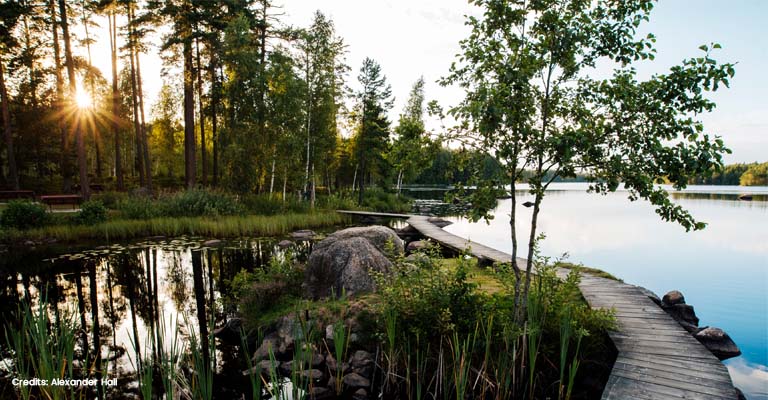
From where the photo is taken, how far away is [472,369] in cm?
518

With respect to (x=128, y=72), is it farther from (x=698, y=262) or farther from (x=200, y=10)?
(x=698, y=262)

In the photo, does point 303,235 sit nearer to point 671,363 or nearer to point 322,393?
point 322,393

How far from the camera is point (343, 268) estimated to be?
316 inches

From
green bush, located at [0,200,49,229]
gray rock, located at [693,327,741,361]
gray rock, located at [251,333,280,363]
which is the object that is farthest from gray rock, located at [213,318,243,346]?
green bush, located at [0,200,49,229]

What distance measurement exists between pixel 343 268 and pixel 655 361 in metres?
5.49

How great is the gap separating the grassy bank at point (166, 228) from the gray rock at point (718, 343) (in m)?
16.0

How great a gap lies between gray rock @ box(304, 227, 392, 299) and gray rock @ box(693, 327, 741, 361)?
630 centimetres

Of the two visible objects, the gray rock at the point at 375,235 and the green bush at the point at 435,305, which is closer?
the green bush at the point at 435,305

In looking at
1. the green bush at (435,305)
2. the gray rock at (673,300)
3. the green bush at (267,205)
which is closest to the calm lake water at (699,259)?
the gray rock at (673,300)

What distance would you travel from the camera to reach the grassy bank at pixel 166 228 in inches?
622

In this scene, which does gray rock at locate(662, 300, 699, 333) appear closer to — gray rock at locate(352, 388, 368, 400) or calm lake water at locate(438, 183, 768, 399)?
calm lake water at locate(438, 183, 768, 399)

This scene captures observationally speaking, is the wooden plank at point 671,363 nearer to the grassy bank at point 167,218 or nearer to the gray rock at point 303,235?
the gray rock at point 303,235

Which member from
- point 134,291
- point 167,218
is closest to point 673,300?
point 134,291

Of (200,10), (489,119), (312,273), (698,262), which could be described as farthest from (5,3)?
(698,262)
